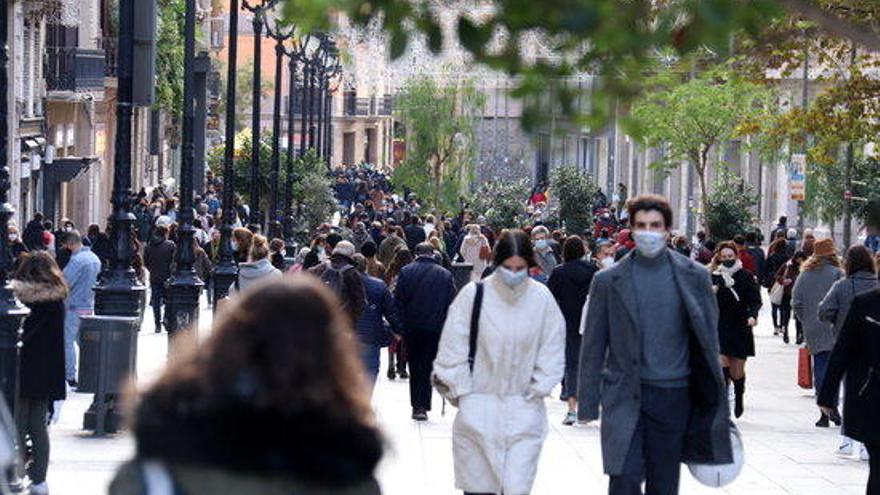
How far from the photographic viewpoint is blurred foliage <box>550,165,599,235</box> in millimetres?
52500

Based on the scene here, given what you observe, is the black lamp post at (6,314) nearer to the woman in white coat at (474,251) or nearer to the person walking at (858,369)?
the person walking at (858,369)

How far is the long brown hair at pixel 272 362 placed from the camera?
15.3 ft

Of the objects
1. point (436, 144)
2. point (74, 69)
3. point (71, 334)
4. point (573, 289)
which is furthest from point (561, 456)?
point (436, 144)

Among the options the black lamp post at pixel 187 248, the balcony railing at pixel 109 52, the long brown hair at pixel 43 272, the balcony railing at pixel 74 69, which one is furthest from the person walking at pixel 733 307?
the balcony railing at pixel 109 52

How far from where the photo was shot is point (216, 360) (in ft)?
15.4

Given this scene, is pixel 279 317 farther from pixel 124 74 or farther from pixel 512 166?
pixel 512 166

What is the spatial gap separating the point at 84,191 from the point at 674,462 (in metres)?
48.7

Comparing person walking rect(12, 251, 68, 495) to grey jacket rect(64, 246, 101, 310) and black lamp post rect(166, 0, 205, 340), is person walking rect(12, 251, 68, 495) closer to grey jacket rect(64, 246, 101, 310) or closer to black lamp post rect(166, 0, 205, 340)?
grey jacket rect(64, 246, 101, 310)

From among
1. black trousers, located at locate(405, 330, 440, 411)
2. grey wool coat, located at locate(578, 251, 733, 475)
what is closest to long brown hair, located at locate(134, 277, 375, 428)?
grey wool coat, located at locate(578, 251, 733, 475)

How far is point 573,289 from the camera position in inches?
762

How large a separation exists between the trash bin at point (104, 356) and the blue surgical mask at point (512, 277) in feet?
17.7

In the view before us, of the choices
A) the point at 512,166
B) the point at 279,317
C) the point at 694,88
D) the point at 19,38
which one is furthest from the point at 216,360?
the point at 512,166

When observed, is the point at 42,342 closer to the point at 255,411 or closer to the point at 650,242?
the point at 650,242

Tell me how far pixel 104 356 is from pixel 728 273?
5.56m
